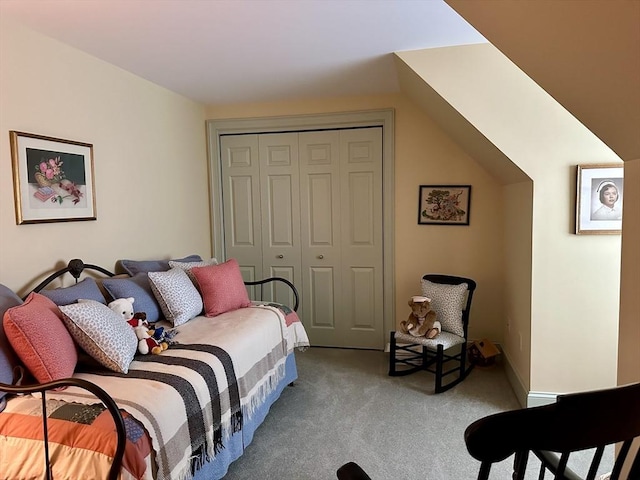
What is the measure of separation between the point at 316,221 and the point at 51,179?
7.38 feet

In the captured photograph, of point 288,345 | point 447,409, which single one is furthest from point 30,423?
point 447,409

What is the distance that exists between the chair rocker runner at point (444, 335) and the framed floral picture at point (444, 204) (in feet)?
1.68

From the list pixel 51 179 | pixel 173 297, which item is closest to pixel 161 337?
pixel 173 297

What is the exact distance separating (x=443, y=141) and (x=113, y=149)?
2.65 m

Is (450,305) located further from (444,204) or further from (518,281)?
(444,204)

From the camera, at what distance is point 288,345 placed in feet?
9.93

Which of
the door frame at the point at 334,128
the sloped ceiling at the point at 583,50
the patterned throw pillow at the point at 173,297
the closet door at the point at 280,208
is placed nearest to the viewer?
the sloped ceiling at the point at 583,50

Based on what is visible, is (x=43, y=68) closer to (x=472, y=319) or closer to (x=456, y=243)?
(x=456, y=243)

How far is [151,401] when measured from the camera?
171 centimetres

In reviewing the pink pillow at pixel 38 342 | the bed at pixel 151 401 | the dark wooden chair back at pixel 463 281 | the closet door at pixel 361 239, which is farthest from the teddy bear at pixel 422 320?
the pink pillow at pixel 38 342

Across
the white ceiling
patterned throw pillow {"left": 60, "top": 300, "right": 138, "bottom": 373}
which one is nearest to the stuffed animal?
patterned throw pillow {"left": 60, "top": 300, "right": 138, "bottom": 373}

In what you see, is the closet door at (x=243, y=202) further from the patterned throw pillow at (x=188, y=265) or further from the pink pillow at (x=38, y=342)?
the pink pillow at (x=38, y=342)

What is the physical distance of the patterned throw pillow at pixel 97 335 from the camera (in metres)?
1.93

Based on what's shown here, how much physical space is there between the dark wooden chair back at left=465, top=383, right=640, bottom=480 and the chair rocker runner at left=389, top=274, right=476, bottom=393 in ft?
7.86
